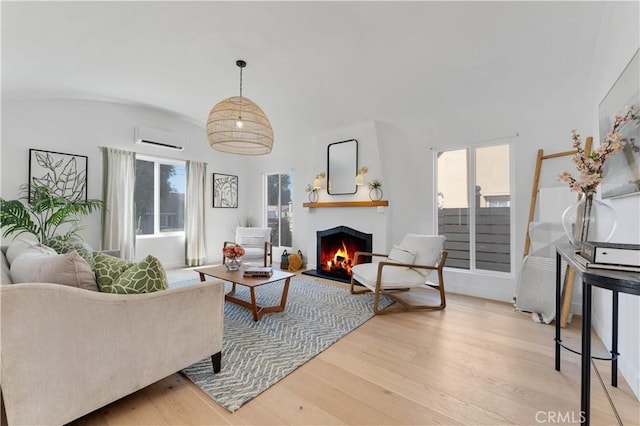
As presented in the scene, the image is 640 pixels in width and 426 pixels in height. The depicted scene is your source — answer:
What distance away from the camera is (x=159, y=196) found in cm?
498

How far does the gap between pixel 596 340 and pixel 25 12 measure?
18.3 ft

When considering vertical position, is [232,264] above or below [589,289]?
below

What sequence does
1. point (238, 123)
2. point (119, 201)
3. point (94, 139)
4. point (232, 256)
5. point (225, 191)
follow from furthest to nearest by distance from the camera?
point (225, 191) → point (119, 201) → point (94, 139) → point (232, 256) → point (238, 123)

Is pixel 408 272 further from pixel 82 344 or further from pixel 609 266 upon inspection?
pixel 82 344

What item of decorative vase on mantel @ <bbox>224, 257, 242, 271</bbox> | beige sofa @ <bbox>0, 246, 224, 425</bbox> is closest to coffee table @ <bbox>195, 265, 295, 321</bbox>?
decorative vase on mantel @ <bbox>224, 257, 242, 271</bbox>

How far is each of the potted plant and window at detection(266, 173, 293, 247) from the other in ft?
9.76

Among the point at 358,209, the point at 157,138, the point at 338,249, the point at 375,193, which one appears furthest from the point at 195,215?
the point at 375,193

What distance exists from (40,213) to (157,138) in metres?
1.92

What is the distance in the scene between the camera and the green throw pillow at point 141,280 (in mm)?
1441

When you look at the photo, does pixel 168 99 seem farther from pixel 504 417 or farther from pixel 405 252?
pixel 504 417

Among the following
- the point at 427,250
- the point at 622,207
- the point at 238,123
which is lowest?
the point at 427,250

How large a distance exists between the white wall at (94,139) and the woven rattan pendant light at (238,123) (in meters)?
2.66

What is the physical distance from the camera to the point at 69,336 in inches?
48.6

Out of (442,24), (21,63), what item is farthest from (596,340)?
(21,63)
